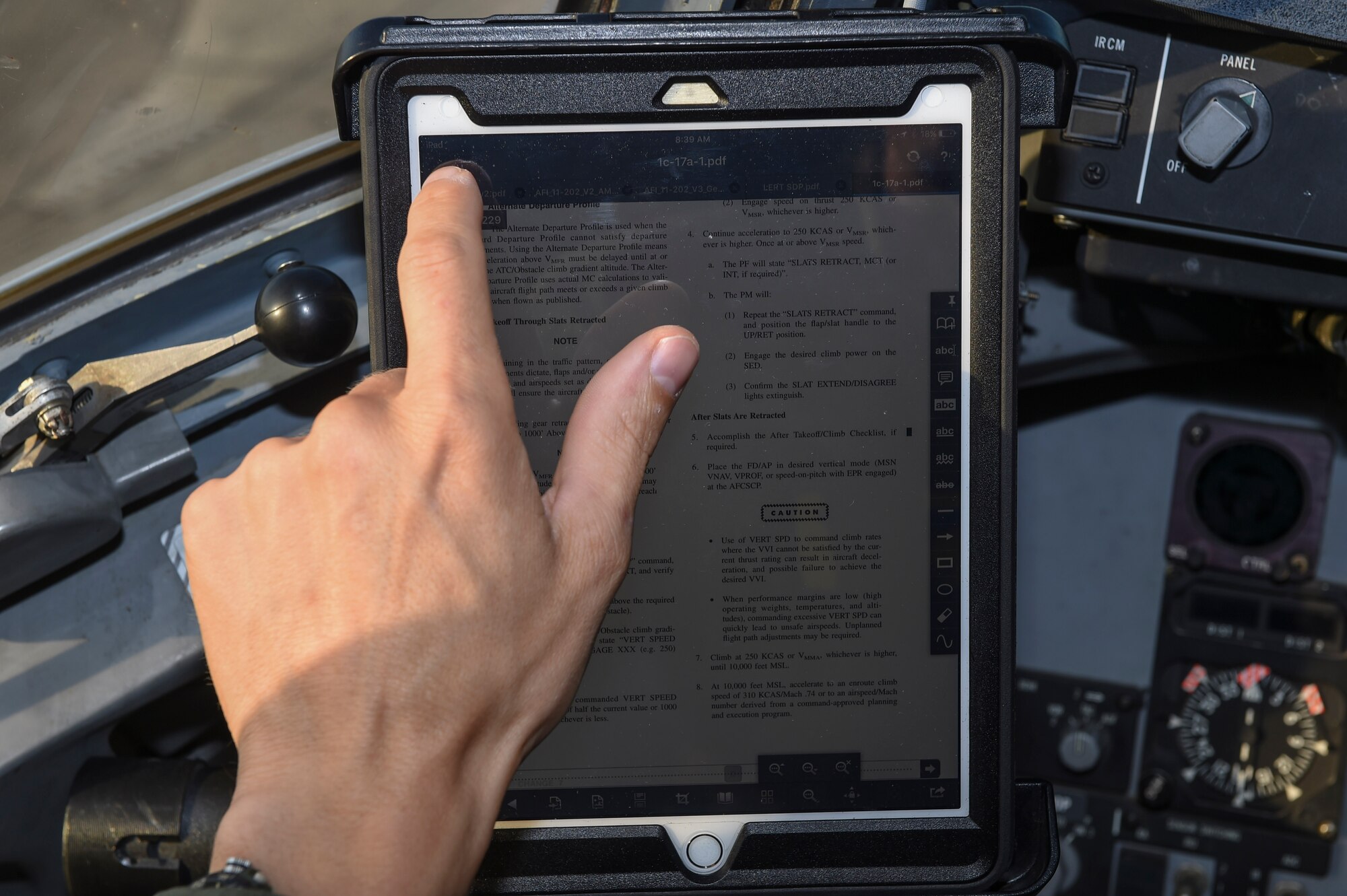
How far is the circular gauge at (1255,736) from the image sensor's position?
1060mm

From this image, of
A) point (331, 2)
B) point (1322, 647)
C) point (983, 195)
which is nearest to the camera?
point (983, 195)

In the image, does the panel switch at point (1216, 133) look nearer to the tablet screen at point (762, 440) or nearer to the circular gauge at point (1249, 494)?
the tablet screen at point (762, 440)

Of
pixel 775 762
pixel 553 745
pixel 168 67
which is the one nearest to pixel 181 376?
pixel 168 67

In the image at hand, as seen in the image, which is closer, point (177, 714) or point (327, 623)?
point (327, 623)

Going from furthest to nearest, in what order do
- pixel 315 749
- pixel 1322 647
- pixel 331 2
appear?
pixel 1322 647, pixel 331 2, pixel 315 749

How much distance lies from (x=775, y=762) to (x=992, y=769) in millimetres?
142

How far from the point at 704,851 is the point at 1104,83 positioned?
23.7 inches

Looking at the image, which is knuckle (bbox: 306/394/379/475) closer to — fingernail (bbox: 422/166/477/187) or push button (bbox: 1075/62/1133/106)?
fingernail (bbox: 422/166/477/187)

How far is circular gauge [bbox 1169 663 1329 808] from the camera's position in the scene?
1.06 metres

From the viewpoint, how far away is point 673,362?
0.57 m

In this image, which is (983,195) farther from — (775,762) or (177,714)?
(177,714)

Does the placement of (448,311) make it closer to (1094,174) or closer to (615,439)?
(615,439)

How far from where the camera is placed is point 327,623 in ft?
1.61

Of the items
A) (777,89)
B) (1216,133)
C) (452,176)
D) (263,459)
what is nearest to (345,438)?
(263,459)
